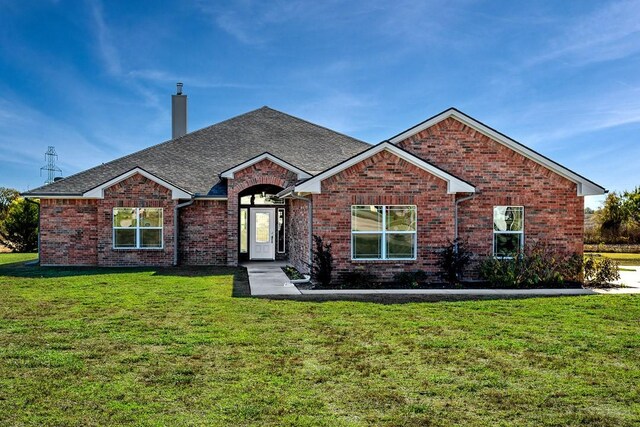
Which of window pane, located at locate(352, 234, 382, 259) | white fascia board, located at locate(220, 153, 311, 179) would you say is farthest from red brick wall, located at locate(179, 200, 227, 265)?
window pane, located at locate(352, 234, 382, 259)

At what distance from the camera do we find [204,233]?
20094 millimetres

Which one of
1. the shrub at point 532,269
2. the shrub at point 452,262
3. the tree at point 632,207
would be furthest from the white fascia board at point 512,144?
the tree at point 632,207

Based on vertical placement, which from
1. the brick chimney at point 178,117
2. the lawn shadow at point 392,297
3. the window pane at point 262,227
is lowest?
the lawn shadow at point 392,297

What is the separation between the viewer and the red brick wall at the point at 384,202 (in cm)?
1454

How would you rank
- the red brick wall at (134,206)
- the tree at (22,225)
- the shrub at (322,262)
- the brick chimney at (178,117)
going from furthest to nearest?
1. the tree at (22,225)
2. the brick chimney at (178,117)
3. the red brick wall at (134,206)
4. the shrub at (322,262)

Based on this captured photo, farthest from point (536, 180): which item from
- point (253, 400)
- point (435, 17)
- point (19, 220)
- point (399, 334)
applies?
point (19, 220)

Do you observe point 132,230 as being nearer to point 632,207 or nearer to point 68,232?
point 68,232

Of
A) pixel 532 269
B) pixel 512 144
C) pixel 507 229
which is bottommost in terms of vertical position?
pixel 532 269

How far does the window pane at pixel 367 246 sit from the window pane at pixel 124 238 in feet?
30.1

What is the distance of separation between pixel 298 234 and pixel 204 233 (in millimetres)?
4043

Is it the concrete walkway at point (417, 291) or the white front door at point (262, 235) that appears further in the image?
the white front door at point (262, 235)

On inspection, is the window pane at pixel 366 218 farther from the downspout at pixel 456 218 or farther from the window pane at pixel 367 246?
the downspout at pixel 456 218

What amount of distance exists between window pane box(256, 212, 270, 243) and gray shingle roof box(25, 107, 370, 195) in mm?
2383

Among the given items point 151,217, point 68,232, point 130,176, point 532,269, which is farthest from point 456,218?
point 68,232
